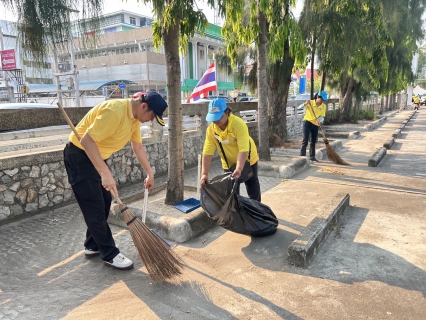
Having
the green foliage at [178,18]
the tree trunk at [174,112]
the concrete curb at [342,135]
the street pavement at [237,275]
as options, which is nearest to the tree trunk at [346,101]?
the concrete curb at [342,135]

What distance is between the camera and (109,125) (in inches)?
102

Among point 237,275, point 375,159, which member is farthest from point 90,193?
point 375,159

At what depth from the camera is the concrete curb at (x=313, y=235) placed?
294 centimetres

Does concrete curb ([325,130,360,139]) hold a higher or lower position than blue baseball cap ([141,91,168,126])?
lower

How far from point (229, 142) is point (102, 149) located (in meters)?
1.37

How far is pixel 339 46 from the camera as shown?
9438 millimetres

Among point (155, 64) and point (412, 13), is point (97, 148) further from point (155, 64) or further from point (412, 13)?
point (155, 64)

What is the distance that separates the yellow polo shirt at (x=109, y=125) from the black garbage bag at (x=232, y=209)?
104 centimetres

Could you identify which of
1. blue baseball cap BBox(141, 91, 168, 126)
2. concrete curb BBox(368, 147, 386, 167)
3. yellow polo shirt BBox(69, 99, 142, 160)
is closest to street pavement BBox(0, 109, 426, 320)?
yellow polo shirt BBox(69, 99, 142, 160)

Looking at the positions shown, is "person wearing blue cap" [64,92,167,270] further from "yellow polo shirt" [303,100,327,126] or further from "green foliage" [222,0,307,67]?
"yellow polo shirt" [303,100,327,126]

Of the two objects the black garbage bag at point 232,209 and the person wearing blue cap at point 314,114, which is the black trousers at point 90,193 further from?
the person wearing blue cap at point 314,114

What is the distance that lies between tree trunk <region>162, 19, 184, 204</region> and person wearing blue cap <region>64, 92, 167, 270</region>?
1327 mm

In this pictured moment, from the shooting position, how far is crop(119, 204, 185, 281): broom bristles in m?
2.72

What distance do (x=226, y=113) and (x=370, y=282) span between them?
6.69ft
